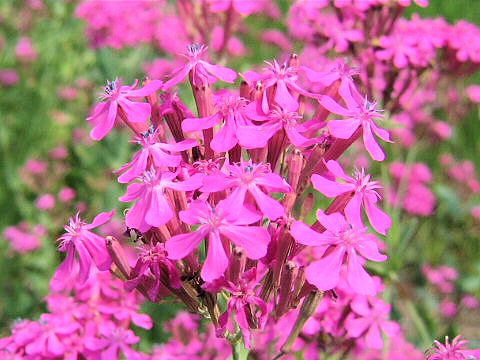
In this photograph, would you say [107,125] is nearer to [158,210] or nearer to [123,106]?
[123,106]

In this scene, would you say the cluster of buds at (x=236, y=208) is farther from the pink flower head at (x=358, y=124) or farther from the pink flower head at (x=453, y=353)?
the pink flower head at (x=453, y=353)

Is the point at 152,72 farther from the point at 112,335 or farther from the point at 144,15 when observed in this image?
the point at 112,335

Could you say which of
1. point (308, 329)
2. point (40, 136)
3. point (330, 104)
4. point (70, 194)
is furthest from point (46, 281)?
point (330, 104)

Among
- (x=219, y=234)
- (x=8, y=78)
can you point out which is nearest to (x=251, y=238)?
(x=219, y=234)

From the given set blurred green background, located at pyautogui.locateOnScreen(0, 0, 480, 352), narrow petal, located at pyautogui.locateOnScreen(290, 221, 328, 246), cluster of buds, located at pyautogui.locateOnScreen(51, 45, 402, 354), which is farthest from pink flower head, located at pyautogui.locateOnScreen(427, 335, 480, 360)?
blurred green background, located at pyautogui.locateOnScreen(0, 0, 480, 352)

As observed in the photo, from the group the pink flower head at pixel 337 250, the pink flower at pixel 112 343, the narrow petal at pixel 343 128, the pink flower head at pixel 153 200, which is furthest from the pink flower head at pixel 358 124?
the pink flower at pixel 112 343

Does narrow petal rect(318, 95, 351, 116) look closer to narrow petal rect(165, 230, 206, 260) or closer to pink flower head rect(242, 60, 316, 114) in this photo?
pink flower head rect(242, 60, 316, 114)
